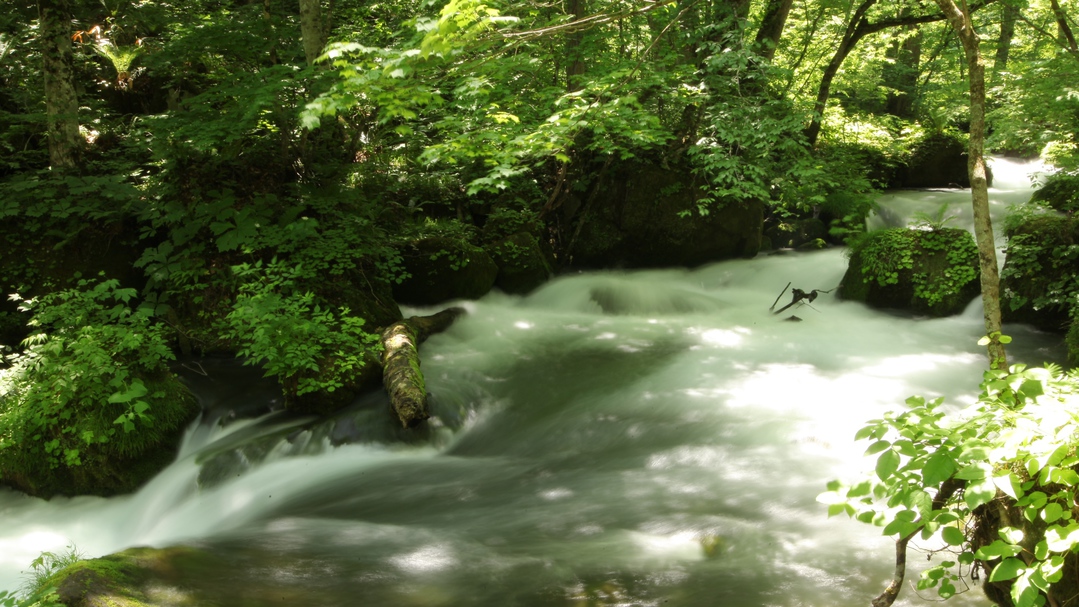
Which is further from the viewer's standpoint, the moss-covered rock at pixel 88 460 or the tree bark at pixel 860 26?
the tree bark at pixel 860 26

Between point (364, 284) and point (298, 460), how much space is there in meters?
2.80

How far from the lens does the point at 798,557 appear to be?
3936 mm

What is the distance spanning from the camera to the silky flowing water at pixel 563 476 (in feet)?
12.3

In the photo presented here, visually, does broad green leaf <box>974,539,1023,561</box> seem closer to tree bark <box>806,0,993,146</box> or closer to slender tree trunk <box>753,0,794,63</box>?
tree bark <box>806,0,993,146</box>

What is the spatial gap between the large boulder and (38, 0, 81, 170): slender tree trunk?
7038mm

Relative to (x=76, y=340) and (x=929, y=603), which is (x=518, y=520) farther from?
(x=76, y=340)

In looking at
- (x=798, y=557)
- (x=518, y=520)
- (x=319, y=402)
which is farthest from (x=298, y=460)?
(x=798, y=557)

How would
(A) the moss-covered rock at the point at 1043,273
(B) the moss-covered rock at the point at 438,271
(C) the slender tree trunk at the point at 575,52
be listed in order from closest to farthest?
(A) the moss-covered rock at the point at 1043,273 → (C) the slender tree trunk at the point at 575,52 → (B) the moss-covered rock at the point at 438,271

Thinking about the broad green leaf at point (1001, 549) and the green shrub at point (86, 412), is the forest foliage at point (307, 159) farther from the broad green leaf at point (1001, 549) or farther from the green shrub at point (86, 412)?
the broad green leaf at point (1001, 549)

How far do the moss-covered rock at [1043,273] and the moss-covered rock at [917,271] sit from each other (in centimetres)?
49

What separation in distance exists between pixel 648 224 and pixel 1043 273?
18.1 feet

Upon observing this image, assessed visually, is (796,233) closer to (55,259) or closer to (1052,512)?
(1052,512)

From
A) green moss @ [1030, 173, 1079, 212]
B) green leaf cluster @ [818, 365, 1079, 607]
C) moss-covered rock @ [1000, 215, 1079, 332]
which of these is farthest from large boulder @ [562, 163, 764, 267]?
green leaf cluster @ [818, 365, 1079, 607]

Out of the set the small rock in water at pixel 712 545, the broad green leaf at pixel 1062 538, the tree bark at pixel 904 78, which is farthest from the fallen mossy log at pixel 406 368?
the tree bark at pixel 904 78
